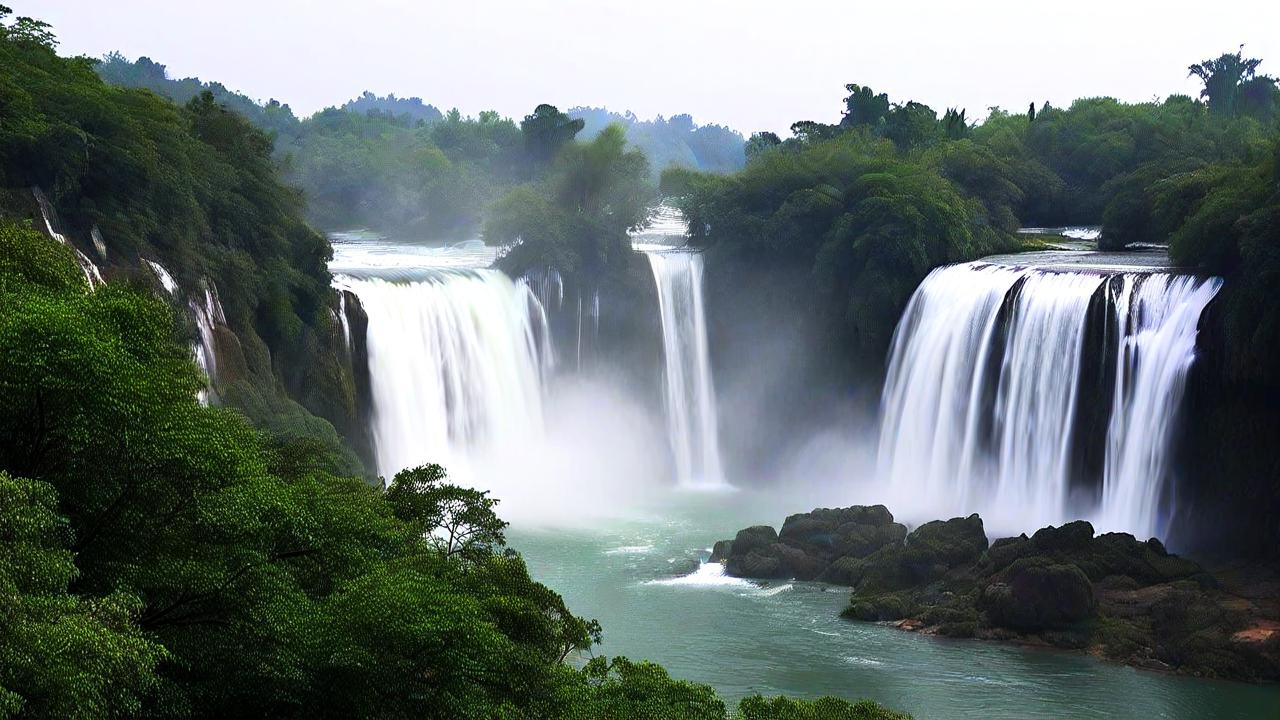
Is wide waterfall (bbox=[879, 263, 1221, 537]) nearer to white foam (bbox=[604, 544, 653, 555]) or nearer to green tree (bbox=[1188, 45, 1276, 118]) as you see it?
white foam (bbox=[604, 544, 653, 555])

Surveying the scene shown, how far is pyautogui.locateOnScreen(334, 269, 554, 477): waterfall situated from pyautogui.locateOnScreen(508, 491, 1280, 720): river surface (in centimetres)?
551

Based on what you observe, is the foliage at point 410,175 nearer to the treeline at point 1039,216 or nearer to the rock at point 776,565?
the treeline at point 1039,216

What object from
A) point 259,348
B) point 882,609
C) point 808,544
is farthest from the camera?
point 808,544

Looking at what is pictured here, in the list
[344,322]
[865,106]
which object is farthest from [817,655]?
[865,106]

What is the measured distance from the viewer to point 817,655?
26047 millimetres

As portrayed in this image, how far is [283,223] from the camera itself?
34.1m

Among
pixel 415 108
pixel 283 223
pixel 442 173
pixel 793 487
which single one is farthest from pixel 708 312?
pixel 415 108

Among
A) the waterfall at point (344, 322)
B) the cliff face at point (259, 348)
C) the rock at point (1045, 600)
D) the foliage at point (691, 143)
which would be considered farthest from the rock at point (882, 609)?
the foliage at point (691, 143)

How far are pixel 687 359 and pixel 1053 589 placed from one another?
1839 centimetres

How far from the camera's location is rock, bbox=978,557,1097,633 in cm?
2662

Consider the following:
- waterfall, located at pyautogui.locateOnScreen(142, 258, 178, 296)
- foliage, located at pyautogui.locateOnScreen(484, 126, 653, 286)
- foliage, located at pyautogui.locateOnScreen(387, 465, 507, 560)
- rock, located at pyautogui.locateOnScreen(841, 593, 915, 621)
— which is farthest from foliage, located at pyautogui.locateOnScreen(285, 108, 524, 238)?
foliage, located at pyautogui.locateOnScreen(387, 465, 507, 560)

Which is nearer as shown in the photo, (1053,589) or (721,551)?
(1053,589)

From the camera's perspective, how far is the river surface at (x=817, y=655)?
23844mm

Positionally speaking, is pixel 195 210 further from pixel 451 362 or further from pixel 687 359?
pixel 687 359
